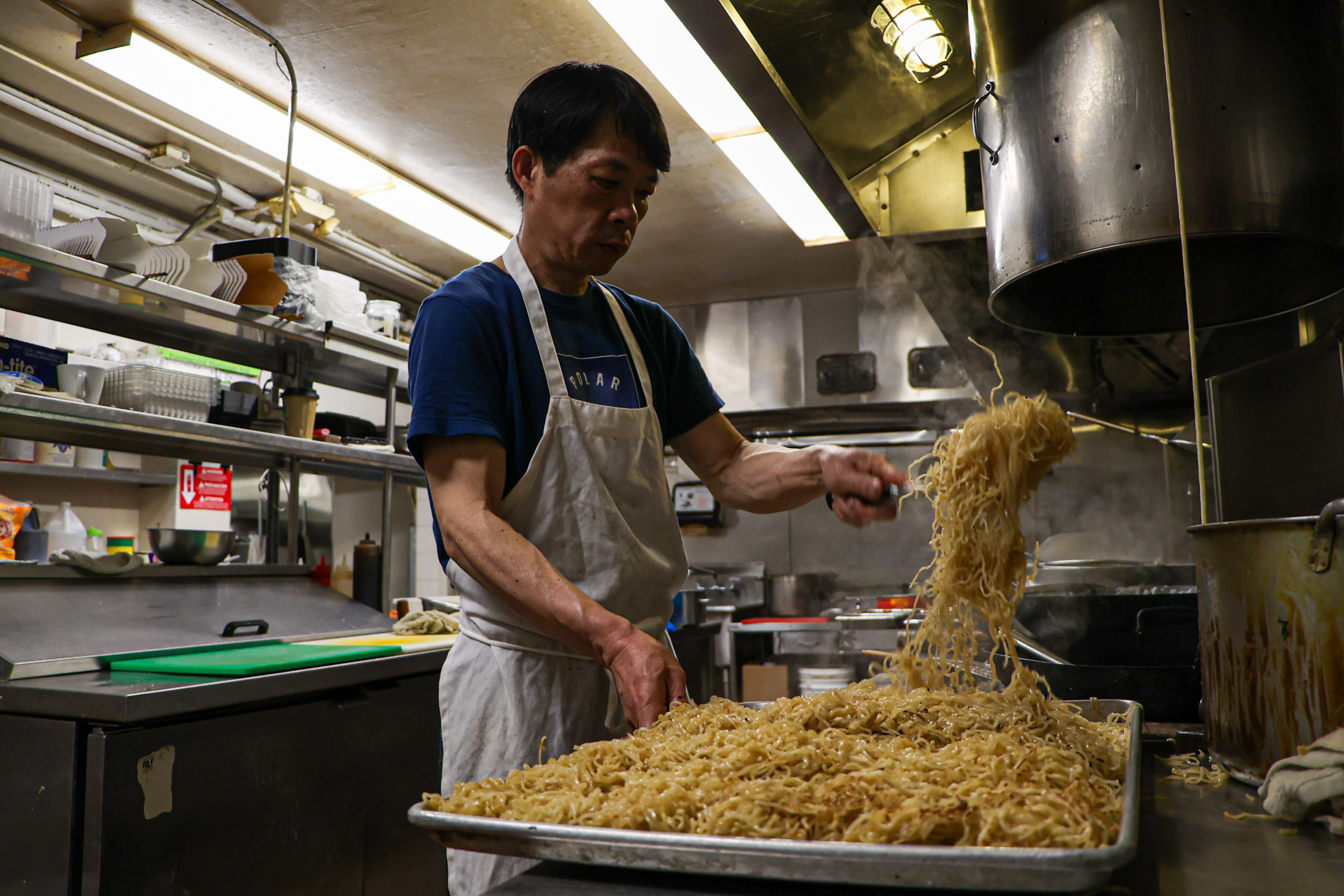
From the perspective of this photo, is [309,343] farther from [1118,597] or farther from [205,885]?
[1118,597]

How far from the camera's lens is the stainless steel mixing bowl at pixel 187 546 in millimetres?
3229

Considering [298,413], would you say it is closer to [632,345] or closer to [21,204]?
[21,204]

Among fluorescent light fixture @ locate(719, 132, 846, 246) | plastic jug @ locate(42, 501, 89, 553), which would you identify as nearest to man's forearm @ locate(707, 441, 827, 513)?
fluorescent light fixture @ locate(719, 132, 846, 246)

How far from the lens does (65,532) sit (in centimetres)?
434

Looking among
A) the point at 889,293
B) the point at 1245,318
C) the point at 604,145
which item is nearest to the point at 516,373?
the point at 604,145

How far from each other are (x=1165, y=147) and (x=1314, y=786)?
42.4 inches

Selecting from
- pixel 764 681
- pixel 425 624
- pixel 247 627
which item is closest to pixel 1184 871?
pixel 247 627

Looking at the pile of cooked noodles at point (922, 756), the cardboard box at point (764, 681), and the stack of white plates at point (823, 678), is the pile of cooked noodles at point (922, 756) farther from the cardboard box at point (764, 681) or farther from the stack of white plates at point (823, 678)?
the cardboard box at point (764, 681)

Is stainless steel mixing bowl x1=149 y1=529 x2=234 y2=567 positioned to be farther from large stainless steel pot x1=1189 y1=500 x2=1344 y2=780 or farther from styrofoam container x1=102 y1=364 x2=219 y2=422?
large stainless steel pot x1=1189 y1=500 x2=1344 y2=780

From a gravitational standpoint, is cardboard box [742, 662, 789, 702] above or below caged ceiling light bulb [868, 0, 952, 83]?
below

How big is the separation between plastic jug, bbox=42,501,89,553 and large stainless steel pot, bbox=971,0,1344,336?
431cm

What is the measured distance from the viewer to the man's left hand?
5.32 feet

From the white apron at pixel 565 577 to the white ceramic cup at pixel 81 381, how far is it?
75.9 inches

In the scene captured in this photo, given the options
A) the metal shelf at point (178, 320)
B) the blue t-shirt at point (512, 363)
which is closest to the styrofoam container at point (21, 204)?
the metal shelf at point (178, 320)
